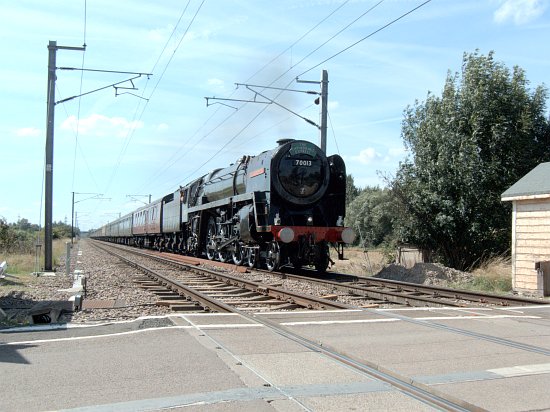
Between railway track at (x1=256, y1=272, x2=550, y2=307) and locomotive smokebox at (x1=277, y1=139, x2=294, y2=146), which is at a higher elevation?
locomotive smokebox at (x1=277, y1=139, x2=294, y2=146)

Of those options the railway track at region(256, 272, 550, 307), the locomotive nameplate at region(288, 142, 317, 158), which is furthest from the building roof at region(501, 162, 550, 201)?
the locomotive nameplate at region(288, 142, 317, 158)

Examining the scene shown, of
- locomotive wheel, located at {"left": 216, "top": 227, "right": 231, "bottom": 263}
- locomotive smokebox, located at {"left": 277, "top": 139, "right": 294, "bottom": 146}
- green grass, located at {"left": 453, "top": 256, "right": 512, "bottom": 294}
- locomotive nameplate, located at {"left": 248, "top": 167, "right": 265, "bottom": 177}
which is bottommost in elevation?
green grass, located at {"left": 453, "top": 256, "right": 512, "bottom": 294}

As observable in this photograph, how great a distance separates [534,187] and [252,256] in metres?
9.21

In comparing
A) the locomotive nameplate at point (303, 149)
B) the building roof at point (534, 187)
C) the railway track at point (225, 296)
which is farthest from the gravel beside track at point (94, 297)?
the building roof at point (534, 187)

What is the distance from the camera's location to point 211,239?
2256cm

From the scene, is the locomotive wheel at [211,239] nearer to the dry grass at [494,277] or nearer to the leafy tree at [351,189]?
the dry grass at [494,277]

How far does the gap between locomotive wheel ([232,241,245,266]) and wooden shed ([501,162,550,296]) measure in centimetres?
912

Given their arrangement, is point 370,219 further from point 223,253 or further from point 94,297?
point 94,297

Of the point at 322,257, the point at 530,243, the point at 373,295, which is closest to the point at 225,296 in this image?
the point at 373,295

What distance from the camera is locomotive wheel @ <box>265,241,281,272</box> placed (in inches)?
642

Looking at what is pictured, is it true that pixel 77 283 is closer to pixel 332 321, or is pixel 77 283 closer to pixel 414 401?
pixel 332 321

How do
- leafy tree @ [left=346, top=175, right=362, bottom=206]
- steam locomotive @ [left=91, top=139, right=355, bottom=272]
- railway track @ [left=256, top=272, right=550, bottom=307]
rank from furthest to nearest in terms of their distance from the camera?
leafy tree @ [left=346, top=175, right=362, bottom=206]
steam locomotive @ [left=91, top=139, right=355, bottom=272]
railway track @ [left=256, top=272, right=550, bottom=307]

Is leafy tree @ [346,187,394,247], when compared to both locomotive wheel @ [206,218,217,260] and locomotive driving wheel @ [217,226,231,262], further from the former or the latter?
locomotive driving wheel @ [217,226,231,262]

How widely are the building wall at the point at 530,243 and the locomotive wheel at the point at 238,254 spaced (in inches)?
361
